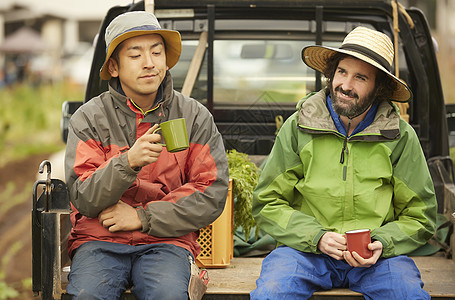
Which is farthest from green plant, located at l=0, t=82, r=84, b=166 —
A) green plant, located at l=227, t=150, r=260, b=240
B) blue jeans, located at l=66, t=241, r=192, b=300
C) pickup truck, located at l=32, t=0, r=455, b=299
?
blue jeans, located at l=66, t=241, r=192, b=300

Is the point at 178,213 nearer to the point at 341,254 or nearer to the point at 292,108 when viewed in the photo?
the point at 341,254

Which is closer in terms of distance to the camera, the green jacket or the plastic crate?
the green jacket

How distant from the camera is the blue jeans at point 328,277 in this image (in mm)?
3111

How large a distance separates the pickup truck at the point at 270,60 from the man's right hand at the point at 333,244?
1.20 m

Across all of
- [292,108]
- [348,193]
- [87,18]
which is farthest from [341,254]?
[87,18]

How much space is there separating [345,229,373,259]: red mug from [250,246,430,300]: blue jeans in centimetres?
17

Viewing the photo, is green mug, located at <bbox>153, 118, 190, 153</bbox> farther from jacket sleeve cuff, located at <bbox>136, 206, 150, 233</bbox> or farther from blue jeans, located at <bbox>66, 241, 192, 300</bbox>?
blue jeans, located at <bbox>66, 241, 192, 300</bbox>

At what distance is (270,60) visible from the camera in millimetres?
4809

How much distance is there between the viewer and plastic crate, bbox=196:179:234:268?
376cm

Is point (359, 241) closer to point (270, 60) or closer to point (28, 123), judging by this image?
point (270, 60)

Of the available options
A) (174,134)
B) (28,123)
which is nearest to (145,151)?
(174,134)

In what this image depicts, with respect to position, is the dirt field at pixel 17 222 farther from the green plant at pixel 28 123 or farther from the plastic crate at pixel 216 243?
the plastic crate at pixel 216 243

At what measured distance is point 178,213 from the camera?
3.28 meters

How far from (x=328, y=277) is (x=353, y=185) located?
1.43 feet
